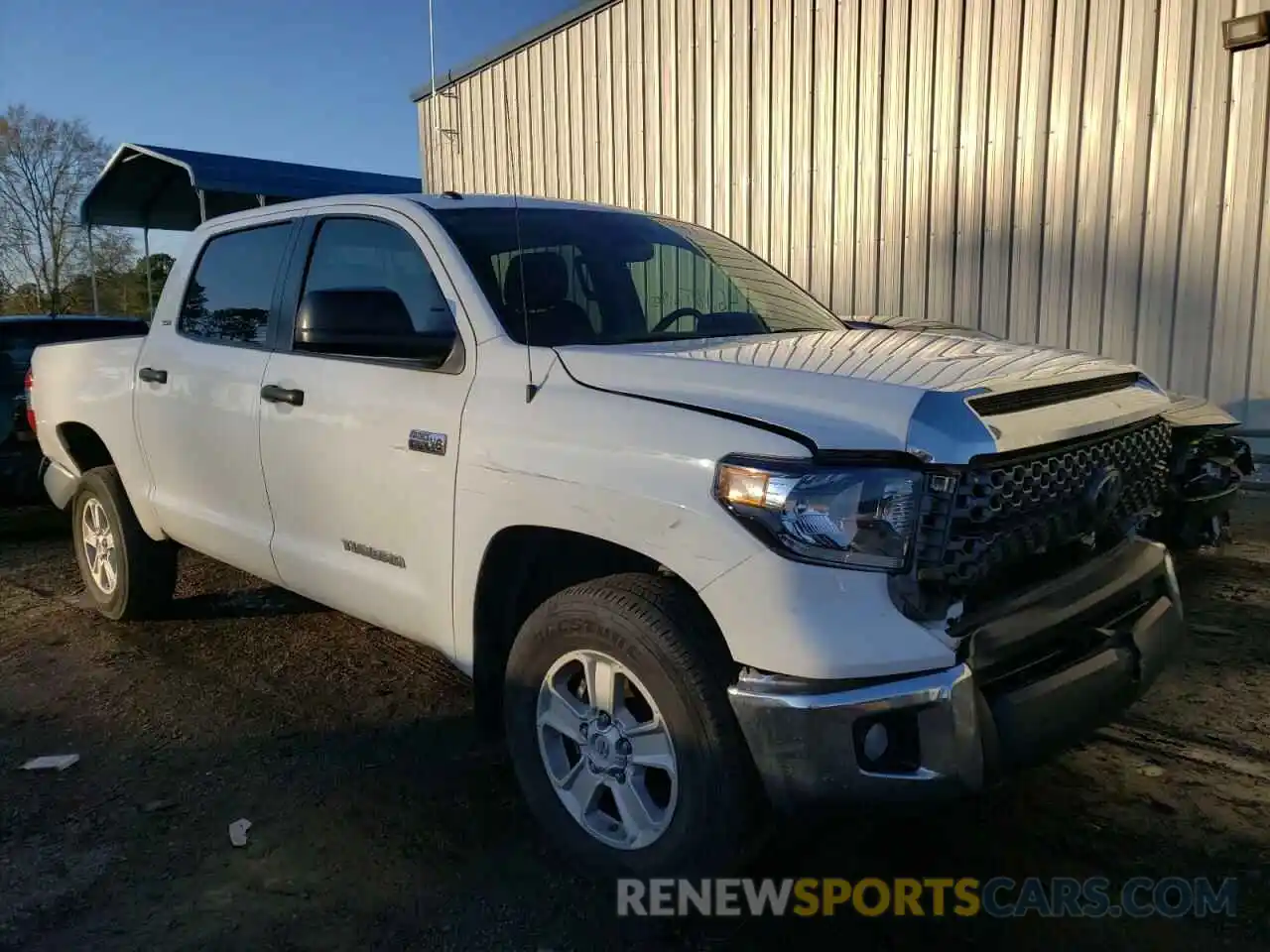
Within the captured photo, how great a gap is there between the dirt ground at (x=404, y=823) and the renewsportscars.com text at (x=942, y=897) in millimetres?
42

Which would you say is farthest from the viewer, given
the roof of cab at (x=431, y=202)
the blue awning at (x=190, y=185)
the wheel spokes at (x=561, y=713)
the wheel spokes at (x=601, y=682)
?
the blue awning at (x=190, y=185)

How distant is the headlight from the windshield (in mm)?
1078

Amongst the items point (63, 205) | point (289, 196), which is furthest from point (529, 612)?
point (63, 205)

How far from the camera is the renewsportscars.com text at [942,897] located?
8.21 ft

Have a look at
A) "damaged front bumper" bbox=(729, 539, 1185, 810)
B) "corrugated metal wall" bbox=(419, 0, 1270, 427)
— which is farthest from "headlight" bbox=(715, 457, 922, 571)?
"corrugated metal wall" bbox=(419, 0, 1270, 427)

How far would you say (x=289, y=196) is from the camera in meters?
16.5

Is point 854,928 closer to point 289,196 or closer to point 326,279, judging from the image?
point 326,279

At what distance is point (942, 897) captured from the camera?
103 inches

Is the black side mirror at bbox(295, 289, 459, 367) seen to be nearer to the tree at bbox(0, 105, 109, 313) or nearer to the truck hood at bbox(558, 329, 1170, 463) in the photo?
the truck hood at bbox(558, 329, 1170, 463)

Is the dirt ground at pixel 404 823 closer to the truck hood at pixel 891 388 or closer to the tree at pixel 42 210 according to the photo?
the truck hood at pixel 891 388

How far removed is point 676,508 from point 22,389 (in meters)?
6.64

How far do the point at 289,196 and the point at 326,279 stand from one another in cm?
1421

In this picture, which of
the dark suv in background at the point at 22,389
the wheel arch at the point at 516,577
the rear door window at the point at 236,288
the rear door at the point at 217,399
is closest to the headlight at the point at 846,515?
the wheel arch at the point at 516,577

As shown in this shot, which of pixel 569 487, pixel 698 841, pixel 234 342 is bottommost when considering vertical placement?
pixel 698 841
